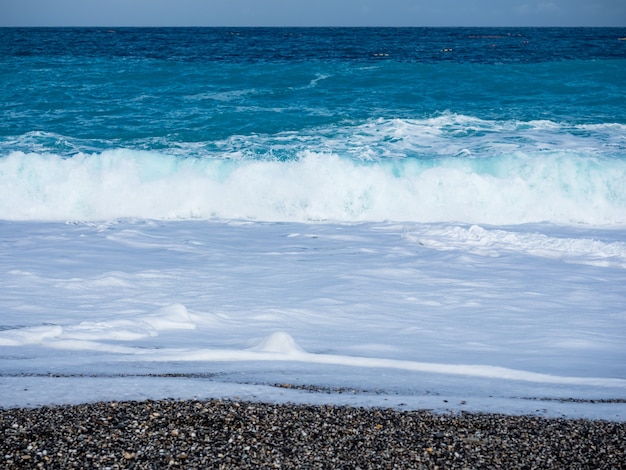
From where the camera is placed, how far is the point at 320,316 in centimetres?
560

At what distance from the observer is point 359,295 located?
6.18 m

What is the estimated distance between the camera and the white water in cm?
402

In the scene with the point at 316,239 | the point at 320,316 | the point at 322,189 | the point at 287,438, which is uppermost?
the point at 322,189

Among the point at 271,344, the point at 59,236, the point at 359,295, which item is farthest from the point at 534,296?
the point at 59,236

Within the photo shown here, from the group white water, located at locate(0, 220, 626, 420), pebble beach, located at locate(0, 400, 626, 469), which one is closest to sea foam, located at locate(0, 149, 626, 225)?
white water, located at locate(0, 220, 626, 420)

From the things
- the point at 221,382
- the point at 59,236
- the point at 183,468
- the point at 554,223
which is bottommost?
the point at 183,468

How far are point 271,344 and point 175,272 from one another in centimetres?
236

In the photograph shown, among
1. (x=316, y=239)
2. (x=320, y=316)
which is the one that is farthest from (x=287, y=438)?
(x=316, y=239)

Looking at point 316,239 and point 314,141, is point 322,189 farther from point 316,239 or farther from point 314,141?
point 314,141

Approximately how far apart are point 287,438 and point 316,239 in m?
5.33

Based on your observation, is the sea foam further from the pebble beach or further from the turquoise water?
the pebble beach

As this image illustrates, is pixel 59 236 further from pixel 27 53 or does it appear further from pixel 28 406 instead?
pixel 27 53

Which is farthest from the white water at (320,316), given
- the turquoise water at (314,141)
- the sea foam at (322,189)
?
the turquoise water at (314,141)

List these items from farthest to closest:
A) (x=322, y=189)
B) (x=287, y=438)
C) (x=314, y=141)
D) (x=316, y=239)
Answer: (x=314, y=141)
(x=322, y=189)
(x=316, y=239)
(x=287, y=438)
